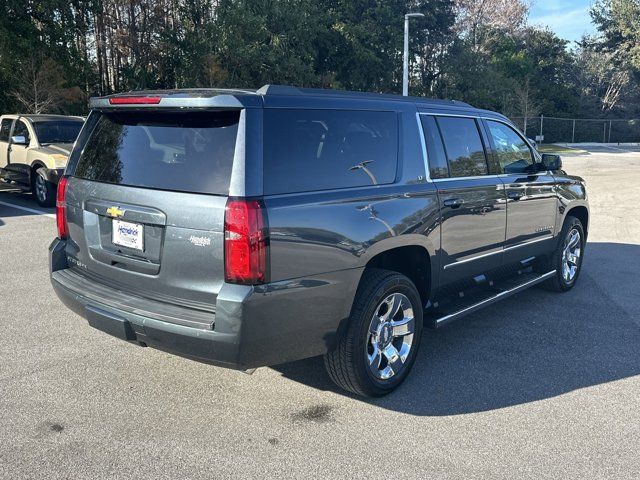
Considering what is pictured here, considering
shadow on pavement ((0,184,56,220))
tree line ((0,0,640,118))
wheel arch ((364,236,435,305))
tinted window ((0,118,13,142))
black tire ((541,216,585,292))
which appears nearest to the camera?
wheel arch ((364,236,435,305))

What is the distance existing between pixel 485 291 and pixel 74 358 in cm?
335

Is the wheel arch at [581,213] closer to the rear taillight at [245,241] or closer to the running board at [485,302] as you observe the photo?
the running board at [485,302]

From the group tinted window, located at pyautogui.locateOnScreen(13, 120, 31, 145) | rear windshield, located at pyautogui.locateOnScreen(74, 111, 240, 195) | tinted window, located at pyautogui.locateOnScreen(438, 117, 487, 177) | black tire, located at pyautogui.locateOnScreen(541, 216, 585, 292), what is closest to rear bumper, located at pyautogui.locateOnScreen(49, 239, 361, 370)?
rear windshield, located at pyautogui.locateOnScreen(74, 111, 240, 195)

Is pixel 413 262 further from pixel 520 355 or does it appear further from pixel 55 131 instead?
pixel 55 131

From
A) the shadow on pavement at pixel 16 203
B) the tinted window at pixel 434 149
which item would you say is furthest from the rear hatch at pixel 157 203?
the shadow on pavement at pixel 16 203

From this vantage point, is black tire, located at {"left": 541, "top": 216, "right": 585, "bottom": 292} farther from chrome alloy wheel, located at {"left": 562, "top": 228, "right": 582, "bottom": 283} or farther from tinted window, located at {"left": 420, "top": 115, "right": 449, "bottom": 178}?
tinted window, located at {"left": 420, "top": 115, "right": 449, "bottom": 178}

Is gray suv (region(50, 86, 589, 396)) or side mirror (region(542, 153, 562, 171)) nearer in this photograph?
gray suv (region(50, 86, 589, 396))

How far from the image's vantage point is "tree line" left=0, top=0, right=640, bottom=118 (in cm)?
2131

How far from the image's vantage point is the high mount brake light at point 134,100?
348 cm

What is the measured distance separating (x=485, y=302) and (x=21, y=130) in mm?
11083

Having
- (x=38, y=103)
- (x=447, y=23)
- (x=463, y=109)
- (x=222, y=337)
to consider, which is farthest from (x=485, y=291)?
(x=447, y=23)

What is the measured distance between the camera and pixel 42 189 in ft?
38.0

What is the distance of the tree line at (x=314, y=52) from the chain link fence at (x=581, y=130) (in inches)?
88.6

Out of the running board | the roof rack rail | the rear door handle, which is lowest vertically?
the running board
